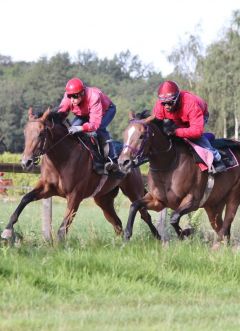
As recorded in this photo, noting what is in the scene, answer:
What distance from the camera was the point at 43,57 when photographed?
130m

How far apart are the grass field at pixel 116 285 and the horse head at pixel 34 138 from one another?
0.99 meters

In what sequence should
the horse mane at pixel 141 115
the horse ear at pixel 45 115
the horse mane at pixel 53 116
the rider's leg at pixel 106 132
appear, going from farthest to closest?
1. the rider's leg at pixel 106 132
2. the horse mane at pixel 53 116
3. the horse ear at pixel 45 115
4. the horse mane at pixel 141 115

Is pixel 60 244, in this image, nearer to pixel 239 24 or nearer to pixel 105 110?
pixel 105 110

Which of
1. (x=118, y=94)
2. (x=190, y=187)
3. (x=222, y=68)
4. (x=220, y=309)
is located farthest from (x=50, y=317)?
(x=118, y=94)

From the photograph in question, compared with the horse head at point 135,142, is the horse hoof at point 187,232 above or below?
below

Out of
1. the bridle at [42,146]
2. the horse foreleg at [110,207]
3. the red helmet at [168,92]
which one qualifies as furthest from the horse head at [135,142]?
the horse foreleg at [110,207]

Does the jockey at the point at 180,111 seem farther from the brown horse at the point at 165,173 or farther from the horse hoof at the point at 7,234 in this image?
the horse hoof at the point at 7,234

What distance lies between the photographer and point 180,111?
10.7 meters

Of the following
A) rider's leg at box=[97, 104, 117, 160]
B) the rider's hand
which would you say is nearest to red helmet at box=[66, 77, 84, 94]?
the rider's hand

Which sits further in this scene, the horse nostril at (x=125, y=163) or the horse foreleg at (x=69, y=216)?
the horse foreleg at (x=69, y=216)

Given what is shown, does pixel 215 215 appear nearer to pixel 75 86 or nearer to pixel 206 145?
pixel 206 145

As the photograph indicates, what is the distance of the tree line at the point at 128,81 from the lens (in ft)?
190

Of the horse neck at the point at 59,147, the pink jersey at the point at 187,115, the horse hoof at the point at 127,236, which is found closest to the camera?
the horse hoof at the point at 127,236

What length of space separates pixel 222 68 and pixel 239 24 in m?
3.86
